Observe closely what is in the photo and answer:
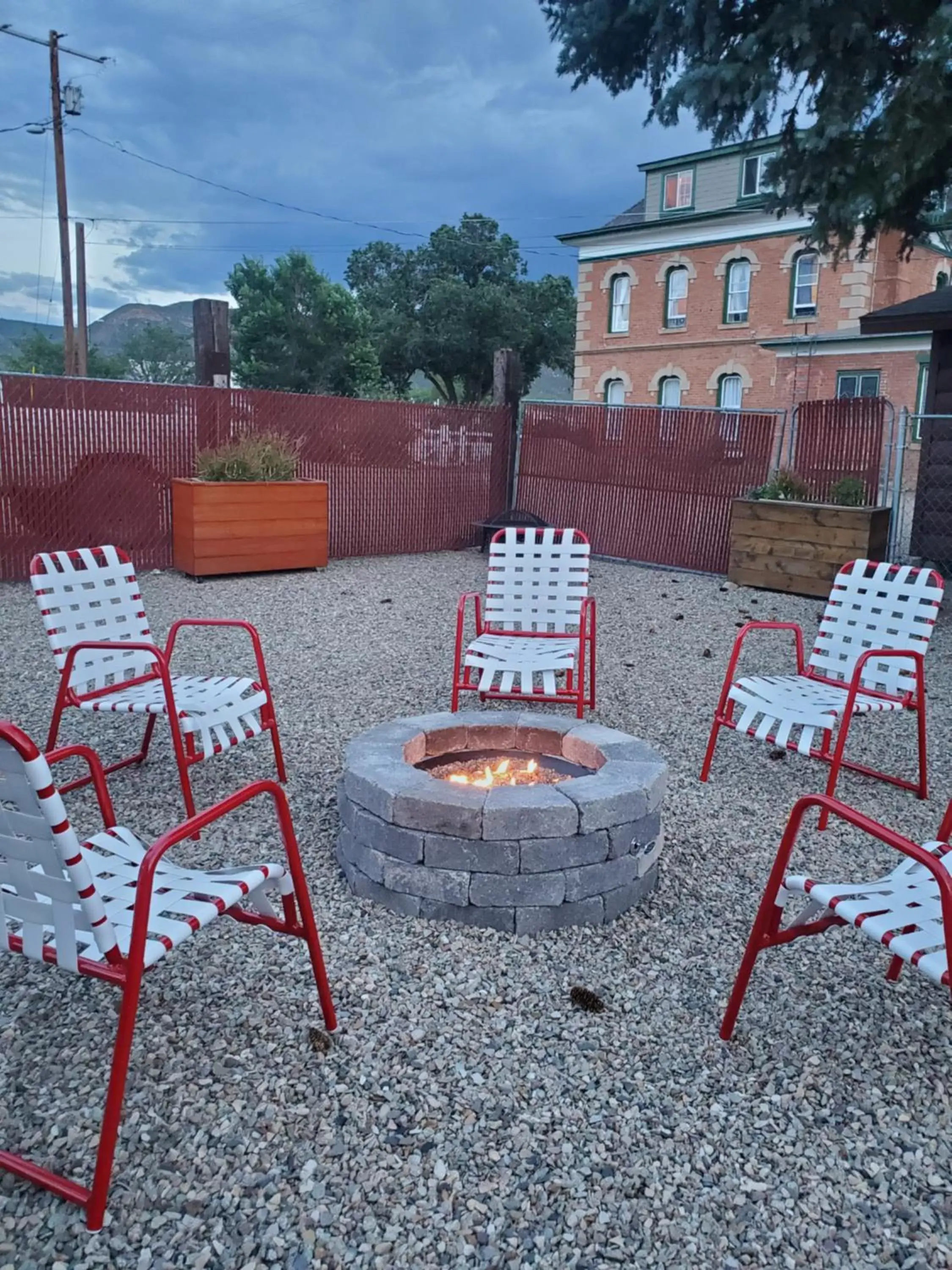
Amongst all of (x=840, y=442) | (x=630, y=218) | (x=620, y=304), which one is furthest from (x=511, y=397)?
(x=630, y=218)

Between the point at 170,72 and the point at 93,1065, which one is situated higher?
the point at 170,72

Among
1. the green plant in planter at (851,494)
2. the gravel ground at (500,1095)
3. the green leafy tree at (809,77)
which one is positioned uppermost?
the green leafy tree at (809,77)

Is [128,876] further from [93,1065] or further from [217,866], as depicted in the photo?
[217,866]

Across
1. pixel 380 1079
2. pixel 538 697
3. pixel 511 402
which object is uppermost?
pixel 511 402

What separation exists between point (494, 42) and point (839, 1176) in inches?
952

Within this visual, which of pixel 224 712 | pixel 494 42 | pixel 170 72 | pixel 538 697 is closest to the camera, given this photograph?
pixel 224 712

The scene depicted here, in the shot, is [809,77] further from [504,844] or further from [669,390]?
[669,390]

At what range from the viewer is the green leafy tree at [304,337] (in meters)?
35.3

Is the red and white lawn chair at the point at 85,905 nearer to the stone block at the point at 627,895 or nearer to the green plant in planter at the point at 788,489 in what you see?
the stone block at the point at 627,895

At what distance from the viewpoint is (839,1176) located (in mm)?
1915

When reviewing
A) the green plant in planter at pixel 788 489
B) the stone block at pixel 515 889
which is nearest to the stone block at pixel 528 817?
the stone block at pixel 515 889

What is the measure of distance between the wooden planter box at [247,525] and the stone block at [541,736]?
19.9 ft

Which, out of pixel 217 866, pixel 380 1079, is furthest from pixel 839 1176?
pixel 217 866

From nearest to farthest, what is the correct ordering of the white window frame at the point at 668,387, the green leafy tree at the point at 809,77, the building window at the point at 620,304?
1. the green leafy tree at the point at 809,77
2. the white window frame at the point at 668,387
3. the building window at the point at 620,304
